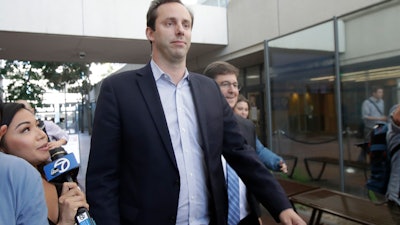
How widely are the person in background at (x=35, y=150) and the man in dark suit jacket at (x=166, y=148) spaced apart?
91 mm

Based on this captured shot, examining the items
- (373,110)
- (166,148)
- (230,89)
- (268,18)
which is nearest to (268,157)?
(230,89)

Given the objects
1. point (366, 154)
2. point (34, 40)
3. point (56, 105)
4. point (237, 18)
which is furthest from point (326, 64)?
point (56, 105)

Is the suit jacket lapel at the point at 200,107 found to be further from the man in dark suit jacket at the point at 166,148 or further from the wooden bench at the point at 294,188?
the wooden bench at the point at 294,188

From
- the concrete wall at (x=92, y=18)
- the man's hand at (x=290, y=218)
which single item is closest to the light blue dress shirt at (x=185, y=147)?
the man's hand at (x=290, y=218)

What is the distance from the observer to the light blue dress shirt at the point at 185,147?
1565 millimetres

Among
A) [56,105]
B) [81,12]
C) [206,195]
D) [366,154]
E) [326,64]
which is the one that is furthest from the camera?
[56,105]

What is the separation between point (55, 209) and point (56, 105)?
18638 millimetres

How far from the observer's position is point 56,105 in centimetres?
1859

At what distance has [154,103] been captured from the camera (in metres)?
1.55

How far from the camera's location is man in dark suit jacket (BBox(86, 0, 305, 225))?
1488mm

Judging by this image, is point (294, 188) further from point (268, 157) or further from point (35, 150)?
point (35, 150)

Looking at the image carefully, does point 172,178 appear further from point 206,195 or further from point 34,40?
point 34,40

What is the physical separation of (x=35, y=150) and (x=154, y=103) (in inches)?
22.8

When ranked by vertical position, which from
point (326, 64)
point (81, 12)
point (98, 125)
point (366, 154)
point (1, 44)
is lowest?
point (366, 154)
